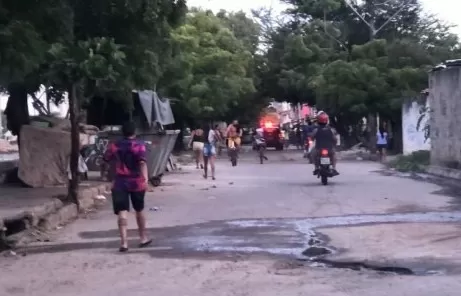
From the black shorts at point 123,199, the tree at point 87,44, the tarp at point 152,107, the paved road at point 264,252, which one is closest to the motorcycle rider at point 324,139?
the paved road at point 264,252

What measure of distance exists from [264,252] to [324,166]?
12.2m

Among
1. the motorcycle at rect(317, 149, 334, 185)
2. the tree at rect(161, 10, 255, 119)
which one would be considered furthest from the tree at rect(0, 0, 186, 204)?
the tree at rect(161, 10, 255, 119)

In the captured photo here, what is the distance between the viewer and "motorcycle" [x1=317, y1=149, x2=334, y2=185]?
23.6 meters

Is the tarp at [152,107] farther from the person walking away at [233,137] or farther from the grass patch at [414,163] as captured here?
the grass patch at [414,163]

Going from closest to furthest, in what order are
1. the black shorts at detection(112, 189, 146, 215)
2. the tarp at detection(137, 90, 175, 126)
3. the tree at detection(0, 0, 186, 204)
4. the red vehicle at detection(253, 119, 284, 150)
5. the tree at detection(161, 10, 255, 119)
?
the black shorts at detection(112, 189, 146, 215) → the tree at detection(0, 0, 186, 204) → the tarp at detection(137, 90, 175, 126) → the tree at detection(161, 10, 255, 119) → the red vehicle at detection(253, 119, 284, 150)

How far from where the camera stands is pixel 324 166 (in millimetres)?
23609

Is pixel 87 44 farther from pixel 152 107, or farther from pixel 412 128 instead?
pixel 412 128

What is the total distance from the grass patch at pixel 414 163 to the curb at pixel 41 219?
48.2ft

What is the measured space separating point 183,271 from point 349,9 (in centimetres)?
4887

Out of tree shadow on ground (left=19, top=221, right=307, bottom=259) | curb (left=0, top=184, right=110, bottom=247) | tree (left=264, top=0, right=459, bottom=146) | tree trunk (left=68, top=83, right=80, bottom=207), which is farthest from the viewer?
tree (left=264, top=0, right=459, bottom=146)

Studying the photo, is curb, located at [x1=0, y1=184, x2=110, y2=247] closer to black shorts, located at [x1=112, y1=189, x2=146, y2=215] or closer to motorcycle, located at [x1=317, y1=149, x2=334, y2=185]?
black shorts, located at [x1=112, y1=189, x2=146, y2=215]

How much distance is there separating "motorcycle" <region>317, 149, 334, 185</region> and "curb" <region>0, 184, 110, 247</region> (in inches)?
282

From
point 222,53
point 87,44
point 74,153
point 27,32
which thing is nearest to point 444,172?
point 74,153

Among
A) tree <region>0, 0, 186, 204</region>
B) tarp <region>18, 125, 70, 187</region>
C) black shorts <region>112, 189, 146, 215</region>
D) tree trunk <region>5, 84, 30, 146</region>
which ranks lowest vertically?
black shorts <region>112, 189, 146, 215</region>
